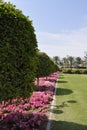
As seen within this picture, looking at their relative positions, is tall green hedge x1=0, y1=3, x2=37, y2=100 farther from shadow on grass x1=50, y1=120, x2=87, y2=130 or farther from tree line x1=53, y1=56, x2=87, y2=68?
tree line x1=53, y1=56, x2=87, y2=68

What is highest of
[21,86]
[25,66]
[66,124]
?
[25,66]

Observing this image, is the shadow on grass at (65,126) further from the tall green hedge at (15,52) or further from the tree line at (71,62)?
the tree line at (71,62)

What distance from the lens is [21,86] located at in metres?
10.1

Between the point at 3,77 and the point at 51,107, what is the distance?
630 cm

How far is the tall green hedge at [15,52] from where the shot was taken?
9227 millimetres

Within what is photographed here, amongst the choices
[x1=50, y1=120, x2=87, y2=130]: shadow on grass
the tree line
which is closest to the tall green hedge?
[x1=50, y1=120, x2=87, y2=130]: shadow on grass

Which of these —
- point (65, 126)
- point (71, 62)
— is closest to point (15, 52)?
point (65, 126)

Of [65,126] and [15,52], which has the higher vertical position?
[15,52]

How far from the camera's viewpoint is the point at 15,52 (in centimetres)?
957

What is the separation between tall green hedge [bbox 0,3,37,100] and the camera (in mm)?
9227

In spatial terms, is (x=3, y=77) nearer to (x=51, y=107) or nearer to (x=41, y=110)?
(x=41, y=110)

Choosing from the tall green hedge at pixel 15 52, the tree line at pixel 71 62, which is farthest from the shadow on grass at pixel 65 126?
the tree line at pixel 71 62

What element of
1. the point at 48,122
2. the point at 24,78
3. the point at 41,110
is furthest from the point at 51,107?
the point at 24,78

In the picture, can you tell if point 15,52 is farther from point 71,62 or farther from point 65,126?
point 71,62
